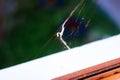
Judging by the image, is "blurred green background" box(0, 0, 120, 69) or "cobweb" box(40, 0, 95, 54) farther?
"cobweb" box(40, 0, 95, 54)

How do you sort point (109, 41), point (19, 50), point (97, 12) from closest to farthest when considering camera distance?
point (19, 50)
point (97, 12)
point (109, 41)

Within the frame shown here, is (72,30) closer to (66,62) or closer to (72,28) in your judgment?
(72,28)

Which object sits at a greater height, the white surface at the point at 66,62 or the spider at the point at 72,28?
the spider at the point at 72,28

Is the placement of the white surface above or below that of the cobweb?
below

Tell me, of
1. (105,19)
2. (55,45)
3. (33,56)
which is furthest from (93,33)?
(33,56)

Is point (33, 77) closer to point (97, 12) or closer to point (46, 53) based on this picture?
point (46, 53)
